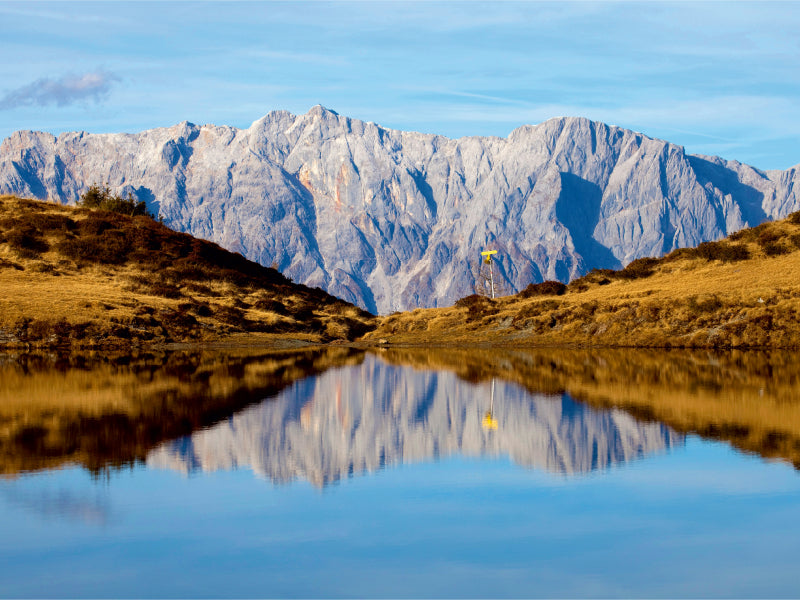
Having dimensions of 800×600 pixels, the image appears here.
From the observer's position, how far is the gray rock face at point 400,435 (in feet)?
74.2

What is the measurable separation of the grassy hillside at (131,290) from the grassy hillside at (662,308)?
33.2 feet

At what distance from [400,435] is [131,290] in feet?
210

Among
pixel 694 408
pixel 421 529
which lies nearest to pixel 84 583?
pixel 421 529

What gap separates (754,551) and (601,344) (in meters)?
51.1

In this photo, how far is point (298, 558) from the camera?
14.9 meters

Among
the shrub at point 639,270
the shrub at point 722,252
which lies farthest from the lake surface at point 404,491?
the shrub at point 639,270

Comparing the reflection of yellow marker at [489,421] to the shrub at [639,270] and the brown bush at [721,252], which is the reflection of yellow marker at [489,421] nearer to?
the brown bush at [721,252]

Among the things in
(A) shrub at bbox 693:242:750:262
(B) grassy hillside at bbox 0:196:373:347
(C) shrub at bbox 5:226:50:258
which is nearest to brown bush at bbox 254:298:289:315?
(B) grassy hillside at bbox 0:196:373:347

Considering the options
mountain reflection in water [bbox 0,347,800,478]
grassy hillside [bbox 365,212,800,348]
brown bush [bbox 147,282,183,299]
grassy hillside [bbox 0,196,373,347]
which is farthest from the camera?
brown bush [bbox 147,282,183,299]

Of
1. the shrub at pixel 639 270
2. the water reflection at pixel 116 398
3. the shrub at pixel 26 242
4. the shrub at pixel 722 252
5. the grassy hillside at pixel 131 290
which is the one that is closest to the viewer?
the water reflection at pixel 116 398

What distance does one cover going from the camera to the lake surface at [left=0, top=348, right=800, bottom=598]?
14.1m

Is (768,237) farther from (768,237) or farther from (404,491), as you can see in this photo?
(404,491)

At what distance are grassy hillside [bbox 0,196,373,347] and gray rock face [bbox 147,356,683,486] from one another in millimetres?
38859

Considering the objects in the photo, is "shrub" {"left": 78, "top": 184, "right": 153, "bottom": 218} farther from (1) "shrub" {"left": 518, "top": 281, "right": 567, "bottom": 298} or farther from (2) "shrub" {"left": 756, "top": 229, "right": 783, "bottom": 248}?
(2) "shrub" {"left": 756, "top": 229, "right": 783, "bottom": 248}
